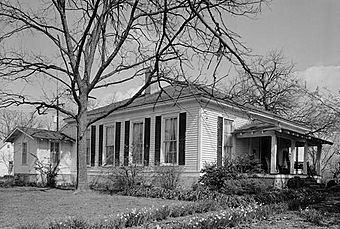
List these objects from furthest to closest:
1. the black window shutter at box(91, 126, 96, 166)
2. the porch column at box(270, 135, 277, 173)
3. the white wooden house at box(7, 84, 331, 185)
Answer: the black window shutter at box(91, 126, 96, 166)
the porch column at box(270, 135, 277, 173)
the white wooden house at box(7, 84, 331, 185)

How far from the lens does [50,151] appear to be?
1130 inches

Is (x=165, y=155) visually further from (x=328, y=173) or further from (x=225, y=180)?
(x=328, y=173)

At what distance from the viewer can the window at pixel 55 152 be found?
28.7 m

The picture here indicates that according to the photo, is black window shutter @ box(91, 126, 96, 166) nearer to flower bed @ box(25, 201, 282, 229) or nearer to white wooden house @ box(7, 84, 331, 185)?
white wooden house @ box(7, 84, 331, 185)

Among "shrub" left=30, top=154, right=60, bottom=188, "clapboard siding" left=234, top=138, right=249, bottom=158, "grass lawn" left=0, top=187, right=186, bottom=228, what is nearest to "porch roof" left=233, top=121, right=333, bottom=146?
"clapboard siding" left=234, top=138, right=249, bottom=158

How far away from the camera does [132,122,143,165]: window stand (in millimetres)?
22436

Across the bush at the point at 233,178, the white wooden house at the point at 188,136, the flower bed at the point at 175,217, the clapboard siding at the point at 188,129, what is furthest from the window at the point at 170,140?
the flower bed at the point at 175,217

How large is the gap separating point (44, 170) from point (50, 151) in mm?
1460

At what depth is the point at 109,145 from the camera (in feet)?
82.6

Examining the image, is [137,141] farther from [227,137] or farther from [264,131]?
[264,131]

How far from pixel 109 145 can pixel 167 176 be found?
22.7ft

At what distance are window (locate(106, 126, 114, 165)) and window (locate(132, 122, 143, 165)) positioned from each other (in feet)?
7.05

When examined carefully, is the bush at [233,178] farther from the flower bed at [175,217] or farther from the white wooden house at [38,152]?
the white wooden house at [38,152]

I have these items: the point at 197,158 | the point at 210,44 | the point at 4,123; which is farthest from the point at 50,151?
the point at 4,123
